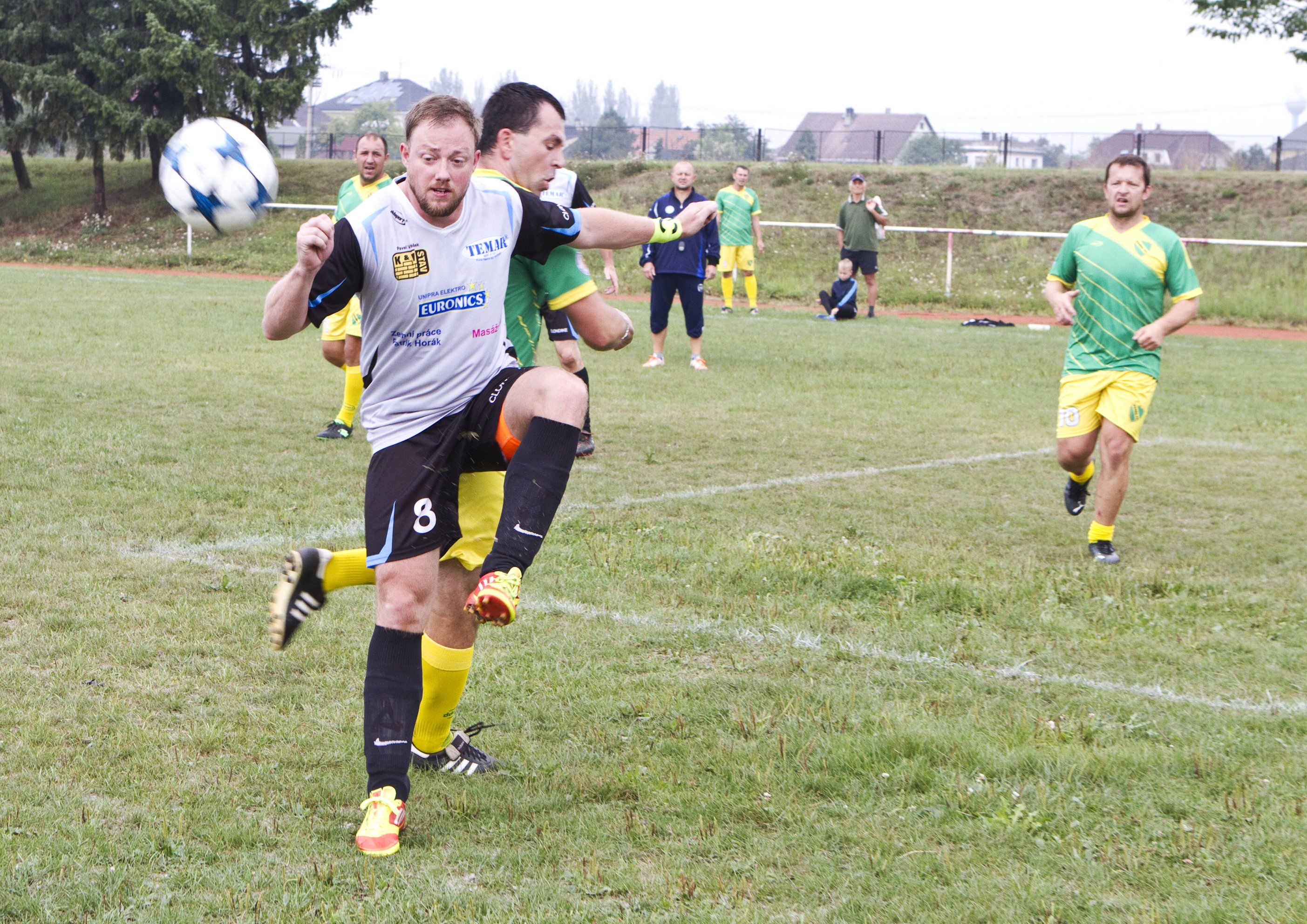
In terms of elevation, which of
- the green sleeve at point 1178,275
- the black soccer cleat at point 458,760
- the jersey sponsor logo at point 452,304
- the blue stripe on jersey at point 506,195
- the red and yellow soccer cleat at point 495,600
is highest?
the blue stripe on jersey at point 506,195

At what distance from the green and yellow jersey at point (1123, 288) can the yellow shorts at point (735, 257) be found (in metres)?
14.9

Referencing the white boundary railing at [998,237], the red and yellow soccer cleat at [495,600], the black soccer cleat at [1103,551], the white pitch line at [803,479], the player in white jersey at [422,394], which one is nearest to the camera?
the red and yellow soccer cleat at [495,600]

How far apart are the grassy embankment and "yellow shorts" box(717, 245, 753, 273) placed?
3.77 metres

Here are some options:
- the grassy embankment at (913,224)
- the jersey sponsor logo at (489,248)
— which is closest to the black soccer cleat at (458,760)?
the jersey sponsor logo at (489,248)

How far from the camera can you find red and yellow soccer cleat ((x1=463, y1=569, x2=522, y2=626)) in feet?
10.0

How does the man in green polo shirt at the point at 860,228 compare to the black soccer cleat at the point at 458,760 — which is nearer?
the black soccer cleat at the point at 458,760

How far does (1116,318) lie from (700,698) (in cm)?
380

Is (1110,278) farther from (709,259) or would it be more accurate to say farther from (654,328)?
(709,259)

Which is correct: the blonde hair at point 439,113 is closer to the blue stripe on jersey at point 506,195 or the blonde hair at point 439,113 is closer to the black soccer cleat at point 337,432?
the blue stripe on jersey at point 506,195

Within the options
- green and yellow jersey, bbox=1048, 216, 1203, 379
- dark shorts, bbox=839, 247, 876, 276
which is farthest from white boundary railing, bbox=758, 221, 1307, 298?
green and yellow jersey, bbox=1048, 216, 1203, 379

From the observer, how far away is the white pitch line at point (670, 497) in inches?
244

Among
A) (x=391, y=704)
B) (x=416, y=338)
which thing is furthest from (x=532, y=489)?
(x=391, y=704)

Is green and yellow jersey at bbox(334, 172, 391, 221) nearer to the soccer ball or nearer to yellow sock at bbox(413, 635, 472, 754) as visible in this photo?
the soccer ball

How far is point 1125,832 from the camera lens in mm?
3342
